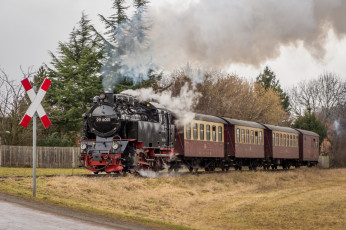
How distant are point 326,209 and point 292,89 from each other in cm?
6623

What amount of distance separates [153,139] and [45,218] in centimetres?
1282

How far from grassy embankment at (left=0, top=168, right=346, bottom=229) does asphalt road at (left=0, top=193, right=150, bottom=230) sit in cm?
80

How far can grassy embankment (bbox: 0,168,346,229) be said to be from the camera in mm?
13461

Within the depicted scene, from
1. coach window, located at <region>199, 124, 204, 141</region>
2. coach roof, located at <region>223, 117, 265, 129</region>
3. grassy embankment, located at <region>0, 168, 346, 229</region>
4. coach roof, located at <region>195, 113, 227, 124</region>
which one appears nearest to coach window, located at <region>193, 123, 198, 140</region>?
coach roof, located at <region>195, 113, 227, 124</region>

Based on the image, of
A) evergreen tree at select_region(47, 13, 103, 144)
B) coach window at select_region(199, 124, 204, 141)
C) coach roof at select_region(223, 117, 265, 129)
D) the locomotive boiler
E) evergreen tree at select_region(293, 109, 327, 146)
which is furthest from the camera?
evergreen tree at select_region(293, 109, 327, 146)

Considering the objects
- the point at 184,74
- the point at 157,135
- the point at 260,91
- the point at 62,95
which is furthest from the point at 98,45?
the point at 260,91

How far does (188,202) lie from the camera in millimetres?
18062

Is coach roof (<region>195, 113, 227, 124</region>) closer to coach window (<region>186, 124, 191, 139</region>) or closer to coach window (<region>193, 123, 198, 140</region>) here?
coach window (<region>193, 123, 198, 140</region>)

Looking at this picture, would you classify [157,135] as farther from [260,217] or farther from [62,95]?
[62,95]

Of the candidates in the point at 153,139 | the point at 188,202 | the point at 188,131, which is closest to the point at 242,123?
the point at 188,131

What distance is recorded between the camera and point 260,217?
15.0 meters

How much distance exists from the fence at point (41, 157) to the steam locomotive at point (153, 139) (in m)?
10.9

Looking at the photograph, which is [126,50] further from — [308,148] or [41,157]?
[308,148]

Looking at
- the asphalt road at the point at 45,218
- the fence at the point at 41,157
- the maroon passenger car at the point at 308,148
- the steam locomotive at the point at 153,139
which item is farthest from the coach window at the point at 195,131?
the maroon passenger car at the point at 308,148
